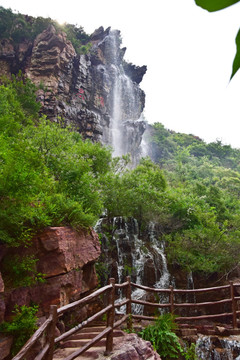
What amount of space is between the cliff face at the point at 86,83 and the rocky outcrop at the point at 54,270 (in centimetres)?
1332

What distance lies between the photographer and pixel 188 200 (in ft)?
40.9

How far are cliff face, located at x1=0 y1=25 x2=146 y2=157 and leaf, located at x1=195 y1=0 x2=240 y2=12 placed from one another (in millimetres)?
18052

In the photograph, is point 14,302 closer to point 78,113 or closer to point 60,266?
point 60,266

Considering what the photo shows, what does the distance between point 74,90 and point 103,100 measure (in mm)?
3901

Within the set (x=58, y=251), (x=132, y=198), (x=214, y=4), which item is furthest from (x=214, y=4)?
(x=132, y=198)

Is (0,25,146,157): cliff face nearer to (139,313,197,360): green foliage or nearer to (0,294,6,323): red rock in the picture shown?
(0,294,6,323): red rock

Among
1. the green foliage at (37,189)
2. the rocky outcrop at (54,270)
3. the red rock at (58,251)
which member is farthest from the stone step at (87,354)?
the red rock at (58,251)

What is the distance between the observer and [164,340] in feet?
16.0

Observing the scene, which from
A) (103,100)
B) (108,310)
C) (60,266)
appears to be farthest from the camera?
(103,100)

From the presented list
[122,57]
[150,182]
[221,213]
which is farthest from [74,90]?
[221,213]

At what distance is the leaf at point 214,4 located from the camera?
0.35 metres

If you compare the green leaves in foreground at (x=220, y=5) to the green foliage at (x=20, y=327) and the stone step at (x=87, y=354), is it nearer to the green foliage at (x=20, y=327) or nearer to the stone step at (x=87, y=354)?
the stone step at (x=87, y=354)

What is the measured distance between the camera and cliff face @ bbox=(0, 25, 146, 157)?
22.3m

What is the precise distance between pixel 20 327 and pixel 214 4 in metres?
4.63
